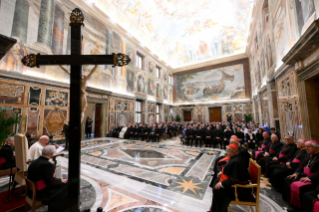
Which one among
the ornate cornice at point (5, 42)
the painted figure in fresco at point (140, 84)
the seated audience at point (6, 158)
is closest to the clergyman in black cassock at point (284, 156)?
the ornate cornice at point (5, 42)

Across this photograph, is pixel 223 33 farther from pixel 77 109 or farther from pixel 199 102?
pixel 77 109

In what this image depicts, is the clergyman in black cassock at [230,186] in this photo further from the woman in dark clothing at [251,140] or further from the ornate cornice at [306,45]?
the woman in dark clothing at [251,140]

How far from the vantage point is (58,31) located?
28.1 feet

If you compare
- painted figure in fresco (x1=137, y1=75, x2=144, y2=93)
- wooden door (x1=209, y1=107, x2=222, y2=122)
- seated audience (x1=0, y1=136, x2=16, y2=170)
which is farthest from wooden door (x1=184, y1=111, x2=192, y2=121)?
seated audience (x1=0, y1=136, x2=16, y2=170)

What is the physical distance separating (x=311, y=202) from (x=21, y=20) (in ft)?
38.7

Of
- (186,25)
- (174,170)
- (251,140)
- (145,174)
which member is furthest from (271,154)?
(186,25)

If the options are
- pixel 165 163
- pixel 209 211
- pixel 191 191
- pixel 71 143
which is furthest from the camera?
pixel 165 163

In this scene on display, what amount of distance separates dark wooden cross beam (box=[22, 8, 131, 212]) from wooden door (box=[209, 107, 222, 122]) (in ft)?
66.3

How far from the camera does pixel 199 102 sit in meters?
21.1

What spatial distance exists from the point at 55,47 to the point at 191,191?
1036cm

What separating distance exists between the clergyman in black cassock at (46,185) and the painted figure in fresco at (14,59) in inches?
280

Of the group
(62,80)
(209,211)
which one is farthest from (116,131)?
(209,211)

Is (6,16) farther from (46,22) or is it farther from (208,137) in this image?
(208,137)

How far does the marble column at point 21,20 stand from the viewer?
21.9 ft
